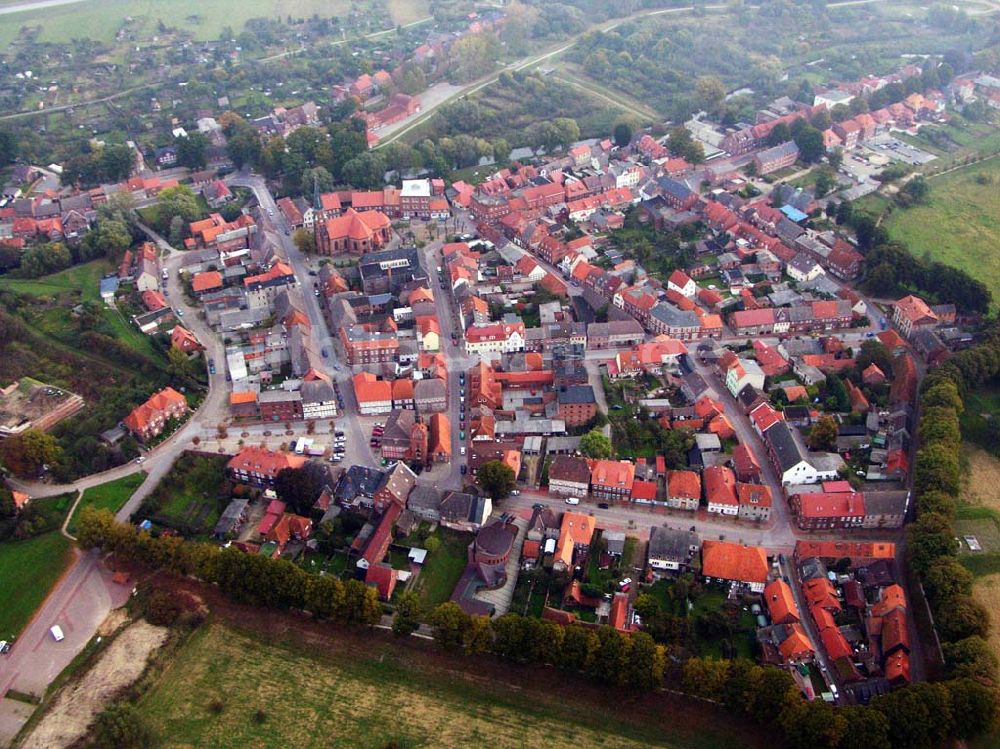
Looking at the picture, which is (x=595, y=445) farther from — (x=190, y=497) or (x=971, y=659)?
(x=190, y=497)

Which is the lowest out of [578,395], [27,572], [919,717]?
[27,572]

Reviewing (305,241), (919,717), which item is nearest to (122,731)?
(919,717)

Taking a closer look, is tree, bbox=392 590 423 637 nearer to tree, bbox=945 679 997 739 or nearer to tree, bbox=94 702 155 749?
tree, bbox=94 702 155 749

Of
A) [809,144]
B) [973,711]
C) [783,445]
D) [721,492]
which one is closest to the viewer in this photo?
[973,711]

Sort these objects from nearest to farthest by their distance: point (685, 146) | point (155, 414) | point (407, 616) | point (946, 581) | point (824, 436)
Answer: point (946, 581), point (407, 616), point (824, 436), point (155, 414), point (685, 146)

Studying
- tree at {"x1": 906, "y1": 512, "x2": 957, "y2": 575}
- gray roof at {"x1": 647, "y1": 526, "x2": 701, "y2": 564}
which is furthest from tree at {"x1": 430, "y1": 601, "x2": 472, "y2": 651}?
tree at {"x1": 906, "y1": 512, "x2": 957, "y2": 575}

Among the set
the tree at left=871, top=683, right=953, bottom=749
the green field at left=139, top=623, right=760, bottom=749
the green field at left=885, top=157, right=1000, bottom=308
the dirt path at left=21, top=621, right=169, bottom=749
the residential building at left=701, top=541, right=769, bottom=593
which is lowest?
the green field at left=885, top=157, right=1000, bottom=308

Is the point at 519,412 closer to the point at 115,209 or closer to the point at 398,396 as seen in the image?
the point at 398,396

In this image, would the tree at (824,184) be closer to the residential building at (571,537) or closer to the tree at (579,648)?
the residential building at (571,537)
